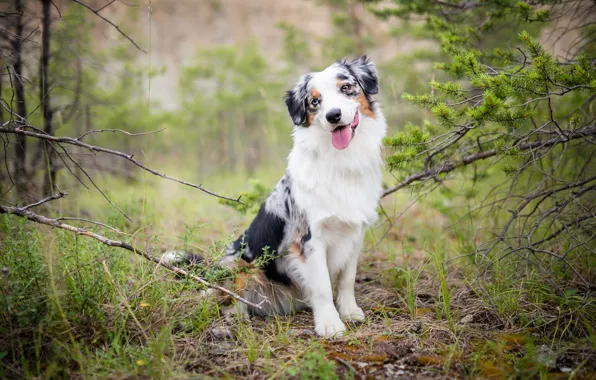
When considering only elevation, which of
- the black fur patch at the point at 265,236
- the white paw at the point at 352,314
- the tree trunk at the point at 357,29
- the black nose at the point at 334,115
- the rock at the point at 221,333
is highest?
the tree trunk at the point at 357,29

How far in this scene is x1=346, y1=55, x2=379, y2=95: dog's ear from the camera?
9.55 feet

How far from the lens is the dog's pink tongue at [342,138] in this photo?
270 cm

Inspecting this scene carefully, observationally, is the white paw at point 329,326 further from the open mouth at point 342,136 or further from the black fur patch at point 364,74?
the black fur patch at point 364,74

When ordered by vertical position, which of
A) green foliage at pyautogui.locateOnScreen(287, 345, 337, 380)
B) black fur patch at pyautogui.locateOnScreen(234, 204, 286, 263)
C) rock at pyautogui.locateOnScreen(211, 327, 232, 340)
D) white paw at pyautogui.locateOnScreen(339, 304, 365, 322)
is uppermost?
black fur patch at pyautogui.locateOnScreen(234, 204, 286, 263)

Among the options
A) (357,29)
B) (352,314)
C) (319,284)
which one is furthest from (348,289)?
(357,29)

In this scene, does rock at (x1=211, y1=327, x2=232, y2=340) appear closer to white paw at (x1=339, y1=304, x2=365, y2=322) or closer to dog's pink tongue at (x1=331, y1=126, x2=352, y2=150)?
white paw at (x1=339, y1=304, x2=365, y2=322)

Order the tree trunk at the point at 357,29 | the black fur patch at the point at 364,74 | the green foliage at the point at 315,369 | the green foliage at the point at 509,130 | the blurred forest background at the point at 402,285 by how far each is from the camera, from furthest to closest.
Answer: the tree trunk at the point at 357,29
the black fur patch at the point at 364,74
the green foliage at the point at 509,130
the blurred forest background at the point at 402,285
the green foliage at the point at 315,369

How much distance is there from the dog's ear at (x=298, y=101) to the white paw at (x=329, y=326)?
140 centimetres

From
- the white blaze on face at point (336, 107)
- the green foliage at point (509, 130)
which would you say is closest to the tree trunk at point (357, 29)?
the green foliage at point (509, 130)

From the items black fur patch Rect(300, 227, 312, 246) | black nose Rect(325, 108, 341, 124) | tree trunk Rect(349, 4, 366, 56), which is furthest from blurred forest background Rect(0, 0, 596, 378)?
tree trunk Rect(349, 4, 366, 56)

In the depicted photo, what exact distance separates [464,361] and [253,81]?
421 inches

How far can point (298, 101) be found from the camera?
289 cm

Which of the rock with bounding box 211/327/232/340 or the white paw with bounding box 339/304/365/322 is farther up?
the rock with bounding box 211/327/232/340

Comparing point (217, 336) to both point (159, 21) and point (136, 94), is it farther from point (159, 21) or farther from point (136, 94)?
point (159, 21)
